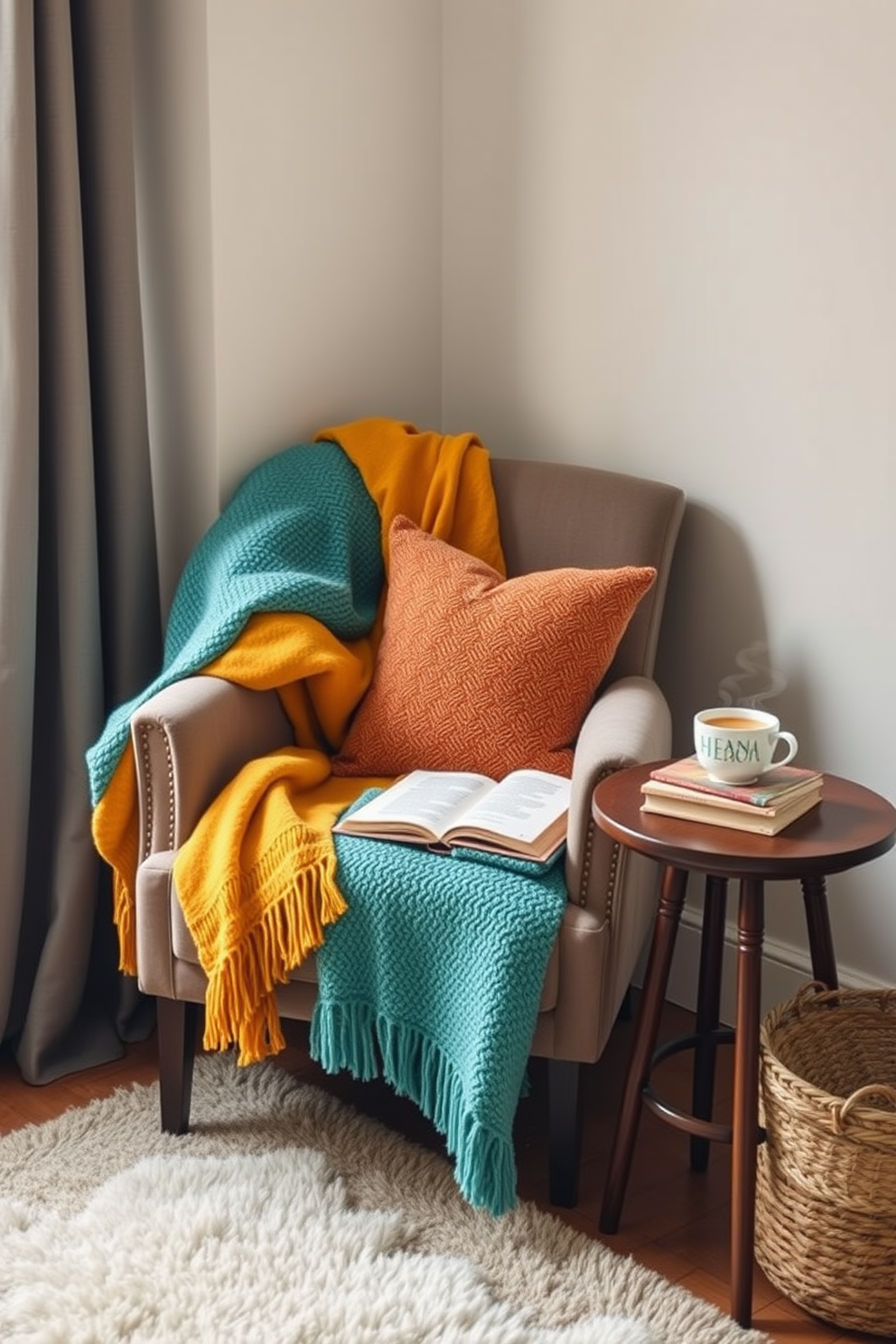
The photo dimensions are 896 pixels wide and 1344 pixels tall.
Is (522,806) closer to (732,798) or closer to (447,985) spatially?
(447,985)

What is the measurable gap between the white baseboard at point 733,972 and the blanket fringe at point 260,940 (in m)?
0.71

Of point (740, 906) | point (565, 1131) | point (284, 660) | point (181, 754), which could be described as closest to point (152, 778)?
point (181, 754)

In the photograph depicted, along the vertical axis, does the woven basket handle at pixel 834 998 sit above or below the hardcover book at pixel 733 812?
below

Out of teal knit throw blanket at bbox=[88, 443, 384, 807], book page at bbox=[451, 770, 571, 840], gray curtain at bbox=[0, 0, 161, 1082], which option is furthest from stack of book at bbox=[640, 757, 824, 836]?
gray curtain at bbox=[0, 0, 161, 1082]

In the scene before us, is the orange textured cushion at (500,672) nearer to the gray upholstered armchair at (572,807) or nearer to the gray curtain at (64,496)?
the gray upholstered armchair at (572,807)

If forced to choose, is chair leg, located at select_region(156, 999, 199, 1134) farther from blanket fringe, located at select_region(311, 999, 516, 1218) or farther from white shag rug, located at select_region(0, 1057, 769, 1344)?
blanket fringe, located at select_region(311, 999, 516, 1218)

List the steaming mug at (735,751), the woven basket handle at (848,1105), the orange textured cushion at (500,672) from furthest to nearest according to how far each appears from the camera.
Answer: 1. the orange textured cushion at (500,672)
2. the steaming mug at (735,751)
3. the woven basket handle at (848,1105)

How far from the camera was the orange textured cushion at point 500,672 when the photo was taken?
2268mm

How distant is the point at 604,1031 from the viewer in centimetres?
196

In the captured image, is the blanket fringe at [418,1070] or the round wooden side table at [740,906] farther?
the blanket fringe at [418,1070]

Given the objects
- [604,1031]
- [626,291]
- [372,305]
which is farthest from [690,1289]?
[372,305]

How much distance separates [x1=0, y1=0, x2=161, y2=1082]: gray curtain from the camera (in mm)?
2354

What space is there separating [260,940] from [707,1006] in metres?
0.61

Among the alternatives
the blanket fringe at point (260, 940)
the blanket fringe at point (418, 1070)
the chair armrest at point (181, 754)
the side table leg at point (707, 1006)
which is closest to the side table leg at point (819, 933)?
the side table leg at point (707, 1006)
